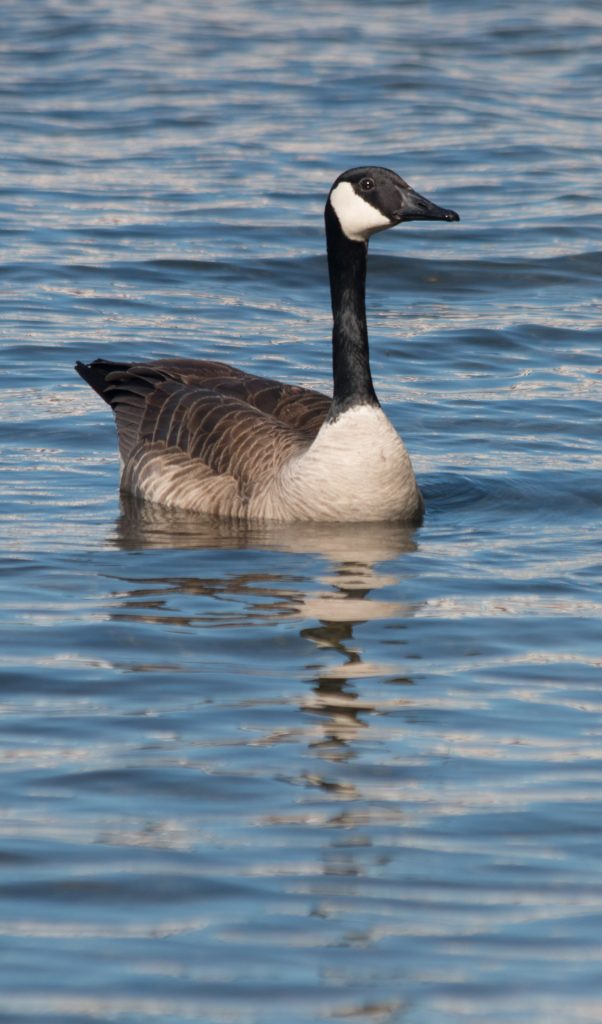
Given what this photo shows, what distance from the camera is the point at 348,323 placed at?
406 inches

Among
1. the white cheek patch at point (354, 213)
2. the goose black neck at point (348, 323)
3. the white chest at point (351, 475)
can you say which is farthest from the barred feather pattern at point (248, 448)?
the white cheek patch at point (354, 213)

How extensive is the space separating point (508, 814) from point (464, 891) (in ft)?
2.02

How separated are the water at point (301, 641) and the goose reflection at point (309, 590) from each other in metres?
0.03

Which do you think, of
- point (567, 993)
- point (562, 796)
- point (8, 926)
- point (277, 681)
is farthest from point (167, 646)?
point (567, 993)

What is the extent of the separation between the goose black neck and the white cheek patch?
0.06m

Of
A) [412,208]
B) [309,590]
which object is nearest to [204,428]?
[412,208]

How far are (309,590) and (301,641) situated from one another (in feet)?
2.69

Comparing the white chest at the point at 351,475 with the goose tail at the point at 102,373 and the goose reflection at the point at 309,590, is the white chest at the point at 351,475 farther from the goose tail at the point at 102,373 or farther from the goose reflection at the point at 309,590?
the goose tail at the point at 102,373

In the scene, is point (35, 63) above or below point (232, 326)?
above

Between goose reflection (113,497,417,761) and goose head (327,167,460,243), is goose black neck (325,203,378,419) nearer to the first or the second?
goose head (327,167,460,243)

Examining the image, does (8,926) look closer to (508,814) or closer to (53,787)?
(53,787)

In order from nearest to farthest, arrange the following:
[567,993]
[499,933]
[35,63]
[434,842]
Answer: [567,993]
[499,933]
[434,842]
[35,63]

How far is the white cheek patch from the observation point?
9.97 m

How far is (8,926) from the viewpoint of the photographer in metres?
5.27
